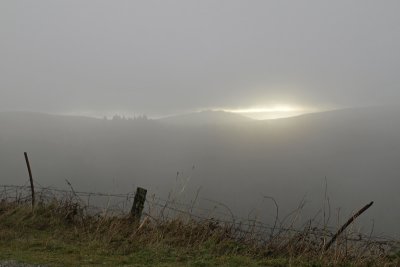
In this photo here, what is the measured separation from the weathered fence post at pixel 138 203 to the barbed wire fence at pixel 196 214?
163 millimetres

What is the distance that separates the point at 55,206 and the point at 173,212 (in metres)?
2.98

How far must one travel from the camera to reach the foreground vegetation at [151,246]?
6172 millimetres

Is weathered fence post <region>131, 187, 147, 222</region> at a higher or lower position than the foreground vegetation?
higher

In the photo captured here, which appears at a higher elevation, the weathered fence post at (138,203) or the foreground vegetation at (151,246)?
the weathered fence post at (138,203)

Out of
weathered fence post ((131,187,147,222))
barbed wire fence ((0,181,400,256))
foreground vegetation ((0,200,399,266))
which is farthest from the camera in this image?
weathered fence post ((131,187,147,222))

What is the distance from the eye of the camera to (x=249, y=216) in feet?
25.1

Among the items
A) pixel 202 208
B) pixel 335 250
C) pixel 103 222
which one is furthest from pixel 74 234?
pixel 335 250

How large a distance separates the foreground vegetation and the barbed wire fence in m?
0.08

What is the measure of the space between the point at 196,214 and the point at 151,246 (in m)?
1.40

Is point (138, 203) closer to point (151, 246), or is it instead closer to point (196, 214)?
point (196, 214)

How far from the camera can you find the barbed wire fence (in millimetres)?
6801

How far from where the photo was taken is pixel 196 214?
807 centimetres

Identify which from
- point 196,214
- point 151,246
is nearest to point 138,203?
point 196,214

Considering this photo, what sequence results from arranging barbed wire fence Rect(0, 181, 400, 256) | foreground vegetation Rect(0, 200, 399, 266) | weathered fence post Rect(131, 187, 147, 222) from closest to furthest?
1. foreground vegetation Rect(0, 200, 399, 266)
2. barbed wire fence Rect(0, 181, 400, 256)
3. weathered fence post Rect(131, 187, 147, 222)
